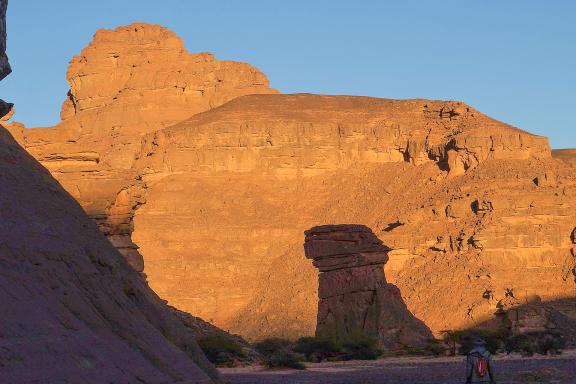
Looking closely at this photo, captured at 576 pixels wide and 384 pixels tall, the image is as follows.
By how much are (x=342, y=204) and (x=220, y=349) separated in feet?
235

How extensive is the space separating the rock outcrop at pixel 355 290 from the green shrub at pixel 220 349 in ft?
30.9

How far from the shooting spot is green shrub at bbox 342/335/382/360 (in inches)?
1891

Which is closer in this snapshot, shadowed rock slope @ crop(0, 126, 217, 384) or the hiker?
shadowed rock slope @ crop(0, 126, 217, 384)

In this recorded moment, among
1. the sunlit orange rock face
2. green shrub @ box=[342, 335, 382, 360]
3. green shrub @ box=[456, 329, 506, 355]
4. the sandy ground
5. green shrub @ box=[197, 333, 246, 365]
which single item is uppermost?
the sunlit orange rock face

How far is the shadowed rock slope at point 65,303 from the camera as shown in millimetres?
12086

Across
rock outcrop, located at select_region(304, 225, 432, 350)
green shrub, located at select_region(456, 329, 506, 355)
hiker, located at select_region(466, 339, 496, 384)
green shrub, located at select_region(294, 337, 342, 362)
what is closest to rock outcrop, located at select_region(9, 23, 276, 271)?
green shrub, located at select_region(456, 329, 506, 355)

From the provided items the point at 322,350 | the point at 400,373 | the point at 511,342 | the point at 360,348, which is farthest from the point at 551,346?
the point at 400,373

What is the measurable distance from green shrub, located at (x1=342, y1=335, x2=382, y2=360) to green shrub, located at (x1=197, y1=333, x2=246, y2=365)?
6.67 meters

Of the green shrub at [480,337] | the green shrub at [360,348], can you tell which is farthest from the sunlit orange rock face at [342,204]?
the green shrub at [360,348]

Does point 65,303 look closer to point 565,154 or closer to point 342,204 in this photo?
point 342,204

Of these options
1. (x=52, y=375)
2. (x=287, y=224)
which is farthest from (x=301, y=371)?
(x=287, y=224)

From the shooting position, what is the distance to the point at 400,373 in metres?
35.4

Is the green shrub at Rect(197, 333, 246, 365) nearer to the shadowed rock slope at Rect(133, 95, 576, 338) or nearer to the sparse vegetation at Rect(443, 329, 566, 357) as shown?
the sparse vegetation at Rect(443, 329, 566, 357)

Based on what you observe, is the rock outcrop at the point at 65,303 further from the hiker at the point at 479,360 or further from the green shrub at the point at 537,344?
the green shrub at the point at 537,344
